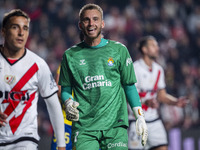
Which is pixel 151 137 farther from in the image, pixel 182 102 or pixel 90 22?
pixel 90 22

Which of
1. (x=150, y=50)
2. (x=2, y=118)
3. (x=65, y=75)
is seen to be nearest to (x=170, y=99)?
(x=150, y=50)

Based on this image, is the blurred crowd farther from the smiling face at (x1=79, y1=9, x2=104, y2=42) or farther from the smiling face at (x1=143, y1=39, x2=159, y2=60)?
the smiling face at (x1=79, y1=9, x2=104, y2=42)

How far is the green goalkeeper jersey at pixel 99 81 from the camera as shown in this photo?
161 inches

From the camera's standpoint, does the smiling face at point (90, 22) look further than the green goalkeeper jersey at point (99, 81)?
Yes

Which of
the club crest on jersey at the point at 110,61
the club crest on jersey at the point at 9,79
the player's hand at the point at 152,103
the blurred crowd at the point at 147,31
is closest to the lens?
the club crest on jersey at the point at 110,61

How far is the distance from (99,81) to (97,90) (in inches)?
3.7

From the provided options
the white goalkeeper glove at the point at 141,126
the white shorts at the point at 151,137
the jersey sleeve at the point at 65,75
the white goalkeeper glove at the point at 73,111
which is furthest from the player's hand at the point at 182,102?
the white goalkeeper glove at the point at 73,111

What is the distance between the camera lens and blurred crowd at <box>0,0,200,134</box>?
1216 centimetres

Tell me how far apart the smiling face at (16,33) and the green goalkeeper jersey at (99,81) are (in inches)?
21.5

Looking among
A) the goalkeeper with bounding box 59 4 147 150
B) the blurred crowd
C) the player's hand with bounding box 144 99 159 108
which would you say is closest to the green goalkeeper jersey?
the goalkeeper with bounding box 59 4 147 150

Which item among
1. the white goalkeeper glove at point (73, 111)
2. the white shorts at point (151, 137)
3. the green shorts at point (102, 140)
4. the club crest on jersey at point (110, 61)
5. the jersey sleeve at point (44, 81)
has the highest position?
the club crest on jersey at point (110, 61)

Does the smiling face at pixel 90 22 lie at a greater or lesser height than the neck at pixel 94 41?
greater

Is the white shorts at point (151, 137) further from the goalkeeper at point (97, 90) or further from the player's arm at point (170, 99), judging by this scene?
the goalkeeper at point (97, 90)

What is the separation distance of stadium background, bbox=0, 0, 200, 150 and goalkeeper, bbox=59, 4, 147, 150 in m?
6.60
